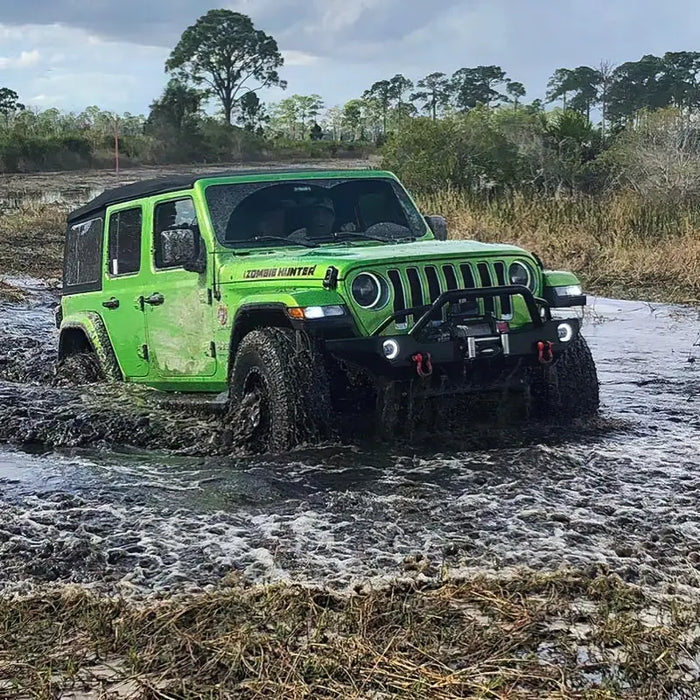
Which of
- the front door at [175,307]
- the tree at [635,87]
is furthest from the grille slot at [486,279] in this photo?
the tree at [635,87]

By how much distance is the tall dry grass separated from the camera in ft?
48.5

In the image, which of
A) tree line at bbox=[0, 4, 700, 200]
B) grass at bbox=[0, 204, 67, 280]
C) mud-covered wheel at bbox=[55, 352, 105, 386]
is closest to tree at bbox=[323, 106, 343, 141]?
tree line at bbox=[0, 4, 700, 200]

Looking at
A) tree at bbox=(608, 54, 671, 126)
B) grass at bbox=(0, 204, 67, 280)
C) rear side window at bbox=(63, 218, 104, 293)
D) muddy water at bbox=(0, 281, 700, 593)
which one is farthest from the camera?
tree at bbox=(608, 54, 671, 126)

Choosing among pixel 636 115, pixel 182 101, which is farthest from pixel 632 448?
pixel 182 101

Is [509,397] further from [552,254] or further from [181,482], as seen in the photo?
[552,254]

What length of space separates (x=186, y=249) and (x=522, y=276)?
216cm

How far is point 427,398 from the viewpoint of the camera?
19.6 feet

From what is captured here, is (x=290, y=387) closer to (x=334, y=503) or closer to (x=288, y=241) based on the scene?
(x=334, y=503)

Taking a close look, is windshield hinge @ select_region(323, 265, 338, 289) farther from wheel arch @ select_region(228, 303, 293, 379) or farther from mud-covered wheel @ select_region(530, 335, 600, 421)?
mud-covered wheel @ select_region(530, 335, 600, 421)

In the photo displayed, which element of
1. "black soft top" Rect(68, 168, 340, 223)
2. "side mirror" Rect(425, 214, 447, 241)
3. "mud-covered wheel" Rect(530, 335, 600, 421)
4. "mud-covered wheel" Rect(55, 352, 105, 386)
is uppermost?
"black soft top" Rect(68, 168, 340, 223)

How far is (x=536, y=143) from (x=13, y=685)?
23.3 m

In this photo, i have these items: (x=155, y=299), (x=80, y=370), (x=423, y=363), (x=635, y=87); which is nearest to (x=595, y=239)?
(x=80, y=370)

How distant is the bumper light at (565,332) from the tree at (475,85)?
70.1m

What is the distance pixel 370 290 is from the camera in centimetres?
564
